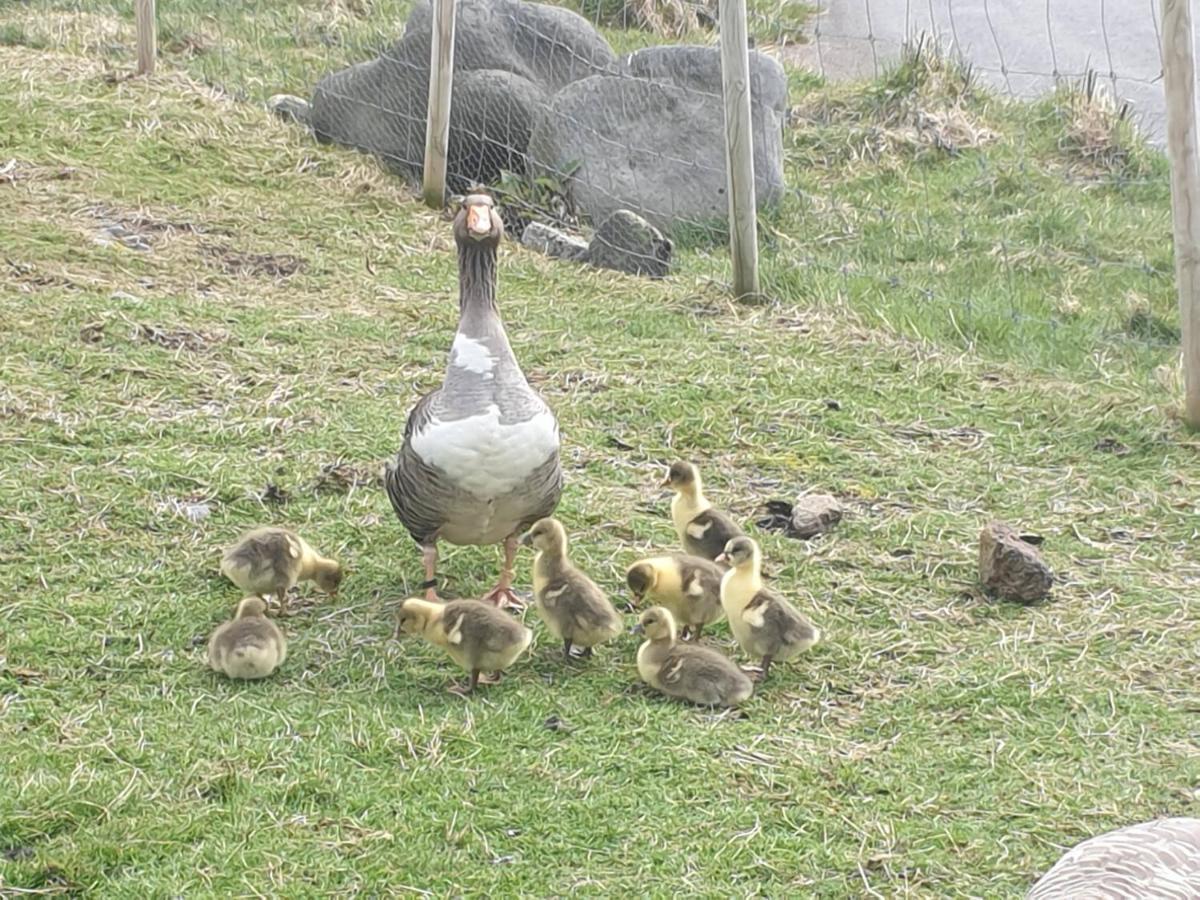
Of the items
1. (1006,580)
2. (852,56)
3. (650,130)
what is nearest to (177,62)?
(650,130)

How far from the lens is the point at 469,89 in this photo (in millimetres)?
10484

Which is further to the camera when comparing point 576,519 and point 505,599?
point 576,519

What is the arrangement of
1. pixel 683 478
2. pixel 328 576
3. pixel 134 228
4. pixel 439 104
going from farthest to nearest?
pixel 439 104 → pixel 134 228 → pixel 683 478 → pixel 328 576

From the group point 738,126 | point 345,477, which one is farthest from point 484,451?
point 738,126

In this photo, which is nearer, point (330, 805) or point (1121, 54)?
point (330, 805)

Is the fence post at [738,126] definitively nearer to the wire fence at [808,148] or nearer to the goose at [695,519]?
the wire fence at [808,148]

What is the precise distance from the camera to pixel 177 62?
12.2m

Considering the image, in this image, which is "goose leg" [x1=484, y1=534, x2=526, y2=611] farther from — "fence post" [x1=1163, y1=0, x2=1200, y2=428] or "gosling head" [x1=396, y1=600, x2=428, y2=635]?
"fence post" [x1=1163, y1=0, x2=1200, y2=428]

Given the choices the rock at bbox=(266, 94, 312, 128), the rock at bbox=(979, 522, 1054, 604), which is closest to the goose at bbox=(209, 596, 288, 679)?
the rock at bbox=(979, 522, 1054, 604)

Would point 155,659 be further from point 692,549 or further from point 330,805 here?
point 692,549

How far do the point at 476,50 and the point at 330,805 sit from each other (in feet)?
25.5

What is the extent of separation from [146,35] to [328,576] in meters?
7.26

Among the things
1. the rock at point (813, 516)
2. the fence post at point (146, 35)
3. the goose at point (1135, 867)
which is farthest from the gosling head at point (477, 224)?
the fence post at point (146, 35)

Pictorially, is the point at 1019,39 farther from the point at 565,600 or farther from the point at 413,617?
the point at 413,617
